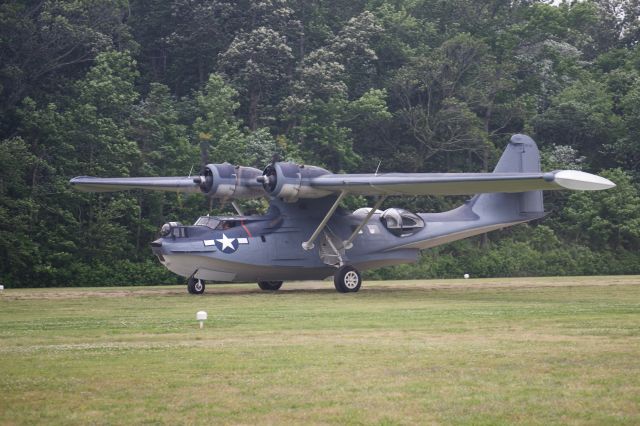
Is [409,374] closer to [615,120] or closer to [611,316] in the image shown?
[611,316]

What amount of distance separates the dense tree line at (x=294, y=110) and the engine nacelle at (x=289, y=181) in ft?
40.1

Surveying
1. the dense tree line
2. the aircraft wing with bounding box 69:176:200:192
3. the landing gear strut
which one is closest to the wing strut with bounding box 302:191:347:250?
the landing gear strut

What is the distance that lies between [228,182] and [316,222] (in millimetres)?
3064

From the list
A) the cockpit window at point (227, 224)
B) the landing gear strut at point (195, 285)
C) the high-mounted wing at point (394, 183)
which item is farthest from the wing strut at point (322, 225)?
the landing gear strut at point (195, 285)

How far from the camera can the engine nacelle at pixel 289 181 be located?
97.5ft

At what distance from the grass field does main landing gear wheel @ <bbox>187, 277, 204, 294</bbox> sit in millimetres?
5641

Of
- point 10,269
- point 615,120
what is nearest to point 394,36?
point 615,120

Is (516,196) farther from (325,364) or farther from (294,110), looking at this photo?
(325,364)

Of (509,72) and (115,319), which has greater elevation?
(509,72)

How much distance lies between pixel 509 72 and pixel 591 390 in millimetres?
48796

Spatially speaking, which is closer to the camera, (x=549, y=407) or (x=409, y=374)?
(x=549, y=407)

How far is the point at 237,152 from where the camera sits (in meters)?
48.1

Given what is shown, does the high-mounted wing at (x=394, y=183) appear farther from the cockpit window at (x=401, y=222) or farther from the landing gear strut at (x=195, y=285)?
the landing gear strut at (x=195, y=285)

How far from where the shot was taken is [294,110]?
Result: 54844 mm
